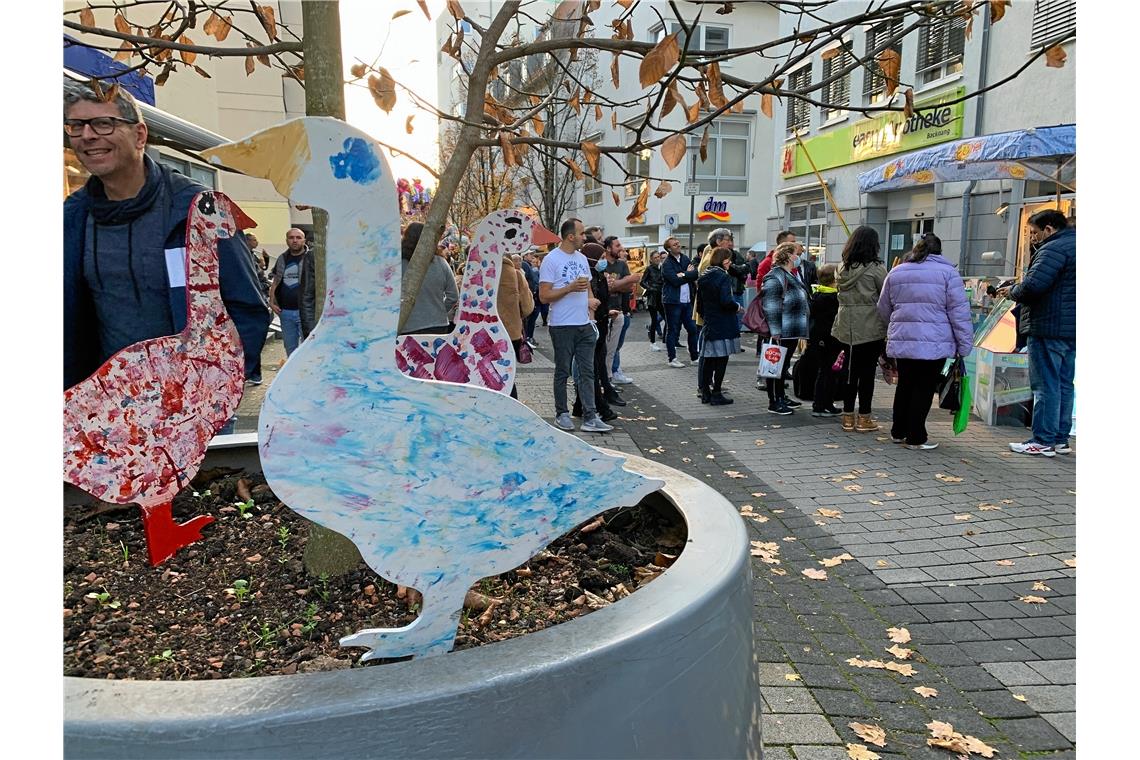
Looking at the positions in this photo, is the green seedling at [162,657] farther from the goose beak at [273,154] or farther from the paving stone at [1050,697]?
the paving stone at [1050,697]

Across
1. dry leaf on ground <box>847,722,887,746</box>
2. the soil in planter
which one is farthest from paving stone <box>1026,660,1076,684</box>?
the soil in planter

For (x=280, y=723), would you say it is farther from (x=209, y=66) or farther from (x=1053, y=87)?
(x=209, y=66)

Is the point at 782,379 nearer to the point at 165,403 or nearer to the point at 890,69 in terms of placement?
the point at 890,69

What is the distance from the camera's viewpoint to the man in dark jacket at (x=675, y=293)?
10.9m

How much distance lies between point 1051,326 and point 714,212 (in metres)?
23.4

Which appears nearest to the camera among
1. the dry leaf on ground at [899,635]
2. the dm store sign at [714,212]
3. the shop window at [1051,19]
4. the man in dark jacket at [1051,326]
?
the dry leaf on ground at [899,635]

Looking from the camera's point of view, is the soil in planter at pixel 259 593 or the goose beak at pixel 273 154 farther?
the soil in planter at pixel 259 593

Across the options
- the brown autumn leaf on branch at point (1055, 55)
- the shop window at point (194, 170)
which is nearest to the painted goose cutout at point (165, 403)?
the brown autumn leaf on branch at point (1055, 55)

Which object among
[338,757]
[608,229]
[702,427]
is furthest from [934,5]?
[608,229]

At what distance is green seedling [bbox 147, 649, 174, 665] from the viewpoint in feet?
6.21

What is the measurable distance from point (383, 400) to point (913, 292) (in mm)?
5527

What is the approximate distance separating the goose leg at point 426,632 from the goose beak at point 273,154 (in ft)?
3.15

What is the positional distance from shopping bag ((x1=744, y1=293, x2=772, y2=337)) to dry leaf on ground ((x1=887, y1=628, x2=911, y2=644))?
192 inches

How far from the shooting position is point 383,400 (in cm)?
170
